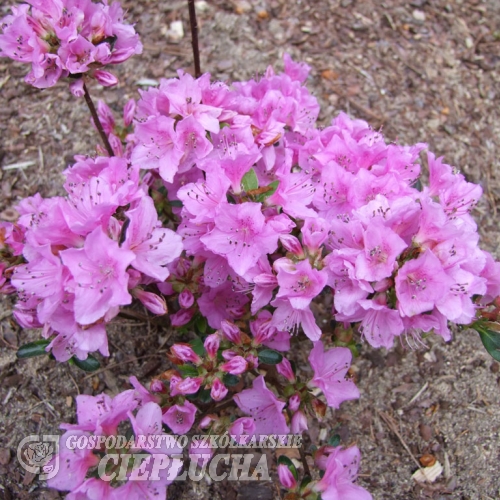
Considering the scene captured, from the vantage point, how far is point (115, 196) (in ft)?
6.10

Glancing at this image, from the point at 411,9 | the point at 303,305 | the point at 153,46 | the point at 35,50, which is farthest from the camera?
the point at 411,9

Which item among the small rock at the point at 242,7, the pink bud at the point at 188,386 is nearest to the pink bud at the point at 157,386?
the pink bud at the point at 188,386

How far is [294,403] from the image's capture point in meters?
2.14

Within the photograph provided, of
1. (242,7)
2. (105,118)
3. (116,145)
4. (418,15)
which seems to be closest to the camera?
(116,145)

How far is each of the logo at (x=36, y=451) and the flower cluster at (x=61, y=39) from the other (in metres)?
1.54

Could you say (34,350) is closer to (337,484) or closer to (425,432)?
(337,484)

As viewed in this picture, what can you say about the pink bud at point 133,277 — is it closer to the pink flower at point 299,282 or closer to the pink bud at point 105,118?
the pink flower at point 299,282

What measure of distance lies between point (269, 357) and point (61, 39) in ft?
4.80

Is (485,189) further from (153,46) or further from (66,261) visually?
(66,261)

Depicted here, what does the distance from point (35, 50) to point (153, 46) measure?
6.38ft

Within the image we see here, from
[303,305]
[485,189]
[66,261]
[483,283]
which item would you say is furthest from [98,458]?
[485,189]

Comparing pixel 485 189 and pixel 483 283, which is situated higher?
pixel 483 283

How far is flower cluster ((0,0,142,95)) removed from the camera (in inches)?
83.9

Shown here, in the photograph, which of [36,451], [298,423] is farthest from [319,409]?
[36,451]
